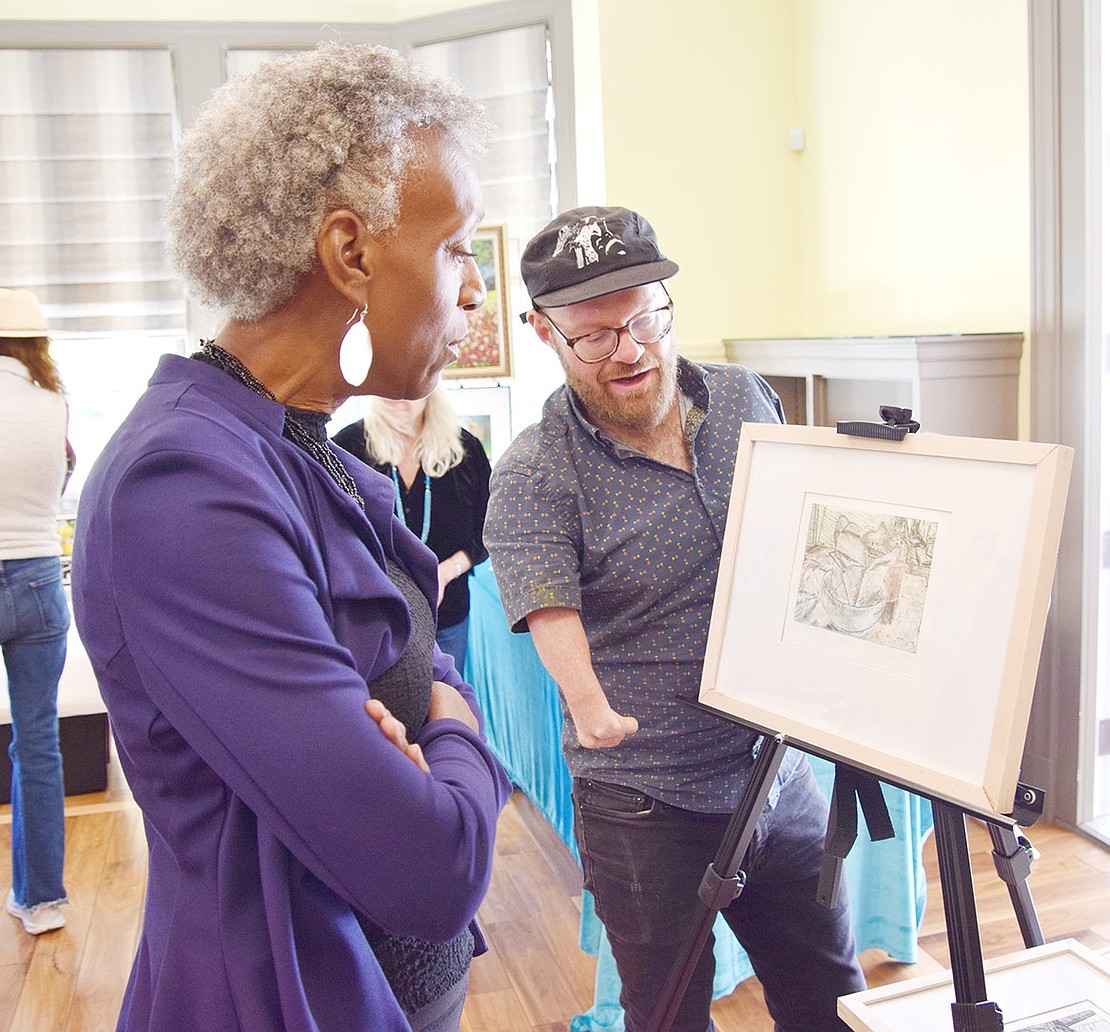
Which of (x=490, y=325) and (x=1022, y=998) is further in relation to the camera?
(x=490, y=325)

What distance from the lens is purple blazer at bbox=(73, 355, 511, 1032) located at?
74 centimetres

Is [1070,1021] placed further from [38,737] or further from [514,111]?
[514,111]

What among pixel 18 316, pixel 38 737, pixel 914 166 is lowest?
pixel 38 737

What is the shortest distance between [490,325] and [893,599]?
3.50 metres

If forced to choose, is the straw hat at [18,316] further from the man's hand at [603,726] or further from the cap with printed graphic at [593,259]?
the man's hand at [603,726]

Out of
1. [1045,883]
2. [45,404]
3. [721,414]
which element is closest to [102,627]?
[721,414]

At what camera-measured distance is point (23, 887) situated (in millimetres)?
3053

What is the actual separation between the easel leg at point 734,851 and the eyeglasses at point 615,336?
563 mm

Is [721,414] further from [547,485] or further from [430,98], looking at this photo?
[430,98]

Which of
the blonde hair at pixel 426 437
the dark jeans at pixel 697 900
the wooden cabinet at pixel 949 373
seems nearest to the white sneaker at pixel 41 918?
the blonde hair at pixel 426 437

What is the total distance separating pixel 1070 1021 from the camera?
1.11m

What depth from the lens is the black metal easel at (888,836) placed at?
3.61 ft

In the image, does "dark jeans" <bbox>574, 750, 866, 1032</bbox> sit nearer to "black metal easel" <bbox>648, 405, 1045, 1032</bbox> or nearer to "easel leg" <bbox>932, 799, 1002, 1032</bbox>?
"black metal easel" <bbox>648, 405, 1045, 1032</bbox>

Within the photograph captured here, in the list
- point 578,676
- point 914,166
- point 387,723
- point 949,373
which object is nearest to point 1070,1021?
point 578,676
